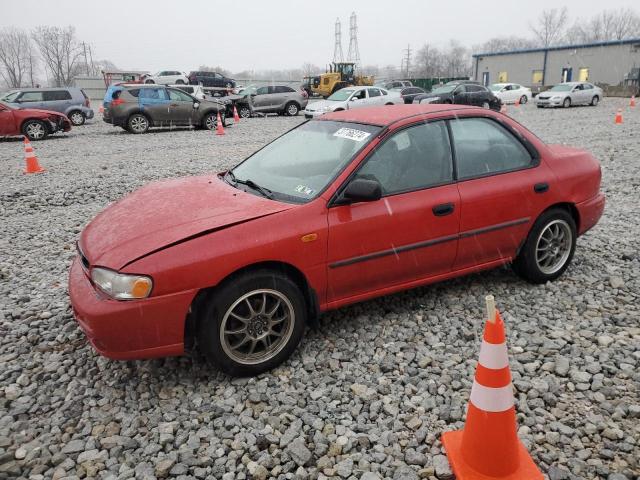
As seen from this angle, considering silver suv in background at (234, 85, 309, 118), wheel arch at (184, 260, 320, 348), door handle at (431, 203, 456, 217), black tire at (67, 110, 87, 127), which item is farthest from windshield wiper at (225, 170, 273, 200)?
silver suv in background at (234, 85, 309, 118)

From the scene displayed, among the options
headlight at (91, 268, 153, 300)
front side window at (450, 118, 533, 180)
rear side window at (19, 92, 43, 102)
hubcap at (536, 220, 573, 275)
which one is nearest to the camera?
headlight at (91, 268, 153, 300)

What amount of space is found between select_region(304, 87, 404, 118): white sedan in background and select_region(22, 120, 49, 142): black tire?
953 cm

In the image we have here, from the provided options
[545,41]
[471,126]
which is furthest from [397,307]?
[545,41]

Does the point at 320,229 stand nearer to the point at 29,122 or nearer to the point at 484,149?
the point at 484,149

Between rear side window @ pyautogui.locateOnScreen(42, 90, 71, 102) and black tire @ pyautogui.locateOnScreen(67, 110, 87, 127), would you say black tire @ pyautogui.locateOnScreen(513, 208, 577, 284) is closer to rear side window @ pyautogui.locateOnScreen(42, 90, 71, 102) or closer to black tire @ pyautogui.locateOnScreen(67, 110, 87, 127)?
black tire @ pyautogui.locateOnScreen(67, 110, 87, 127)

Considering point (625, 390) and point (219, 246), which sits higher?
point (219, 246)

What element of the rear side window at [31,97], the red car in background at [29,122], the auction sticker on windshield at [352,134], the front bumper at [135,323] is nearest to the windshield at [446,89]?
the red car in background at [29,122]

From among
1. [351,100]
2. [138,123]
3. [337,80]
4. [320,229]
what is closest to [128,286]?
[320,229]

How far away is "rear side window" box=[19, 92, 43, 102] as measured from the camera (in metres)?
Result: 17.6

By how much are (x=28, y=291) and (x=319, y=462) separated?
11.1ft

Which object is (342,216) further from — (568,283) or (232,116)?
(232,116)

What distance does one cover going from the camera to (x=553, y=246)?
4.22 m

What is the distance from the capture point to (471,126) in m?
3.88

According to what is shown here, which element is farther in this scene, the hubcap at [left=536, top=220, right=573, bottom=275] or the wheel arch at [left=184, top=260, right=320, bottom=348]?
the hubcap at [left=536, top=220, right=573, bottom=275]
